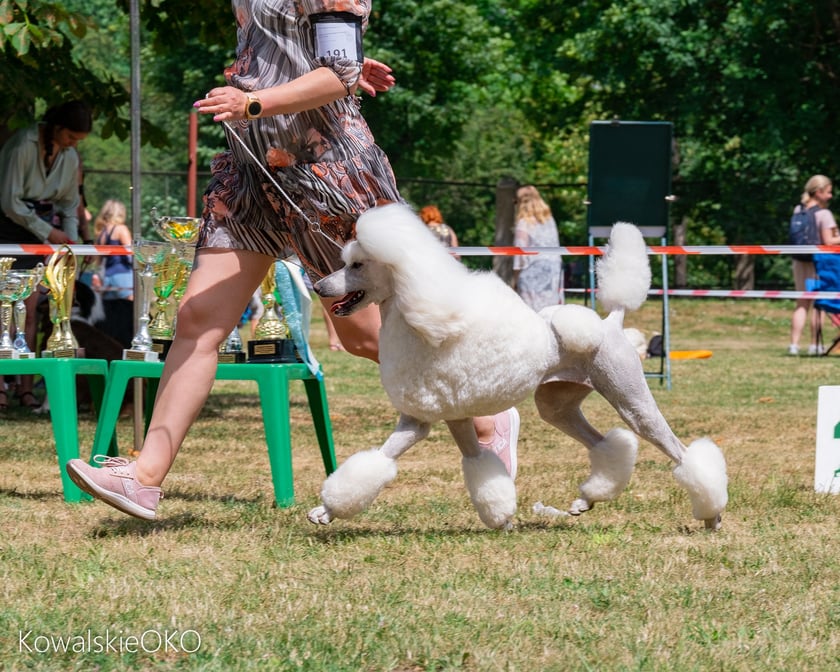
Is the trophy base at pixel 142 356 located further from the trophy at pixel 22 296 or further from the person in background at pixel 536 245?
the person in background at pixel 536 245

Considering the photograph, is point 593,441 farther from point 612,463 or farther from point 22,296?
point 22,296

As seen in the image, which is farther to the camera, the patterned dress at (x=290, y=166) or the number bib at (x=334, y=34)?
the patterned dress at (x=290, y=166)

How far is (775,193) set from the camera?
67.1 feet

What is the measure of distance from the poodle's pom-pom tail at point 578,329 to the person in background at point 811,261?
858 cm

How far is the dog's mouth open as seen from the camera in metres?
3.21

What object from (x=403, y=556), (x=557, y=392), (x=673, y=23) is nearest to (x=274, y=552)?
(x=403, y=556)

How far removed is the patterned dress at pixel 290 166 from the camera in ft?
11.1

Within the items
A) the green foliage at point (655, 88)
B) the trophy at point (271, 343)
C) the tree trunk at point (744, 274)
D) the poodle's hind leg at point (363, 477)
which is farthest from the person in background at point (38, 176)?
the tree trunk at point (744, 274)

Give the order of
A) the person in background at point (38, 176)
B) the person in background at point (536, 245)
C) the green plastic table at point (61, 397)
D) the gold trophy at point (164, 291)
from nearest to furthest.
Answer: the green plastic table at point (61, 397), the gold trophy at point (164, 291), the person in background at point (38, 176), the person in background at point (536, 245)

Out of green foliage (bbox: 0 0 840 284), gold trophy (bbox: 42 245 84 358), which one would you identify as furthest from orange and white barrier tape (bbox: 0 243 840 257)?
green foliage (bbox: 0 0 840 284)

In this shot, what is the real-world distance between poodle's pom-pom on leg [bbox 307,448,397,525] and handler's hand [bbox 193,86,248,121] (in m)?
0.96

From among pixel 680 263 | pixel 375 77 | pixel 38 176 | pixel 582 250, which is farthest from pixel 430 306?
pixel 680 263

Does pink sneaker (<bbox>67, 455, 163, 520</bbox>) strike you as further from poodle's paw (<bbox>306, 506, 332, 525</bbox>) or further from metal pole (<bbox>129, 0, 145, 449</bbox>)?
metal pole (<bbox>129, 0, 145, 449</bbox>)

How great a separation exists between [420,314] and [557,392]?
2.35ft
